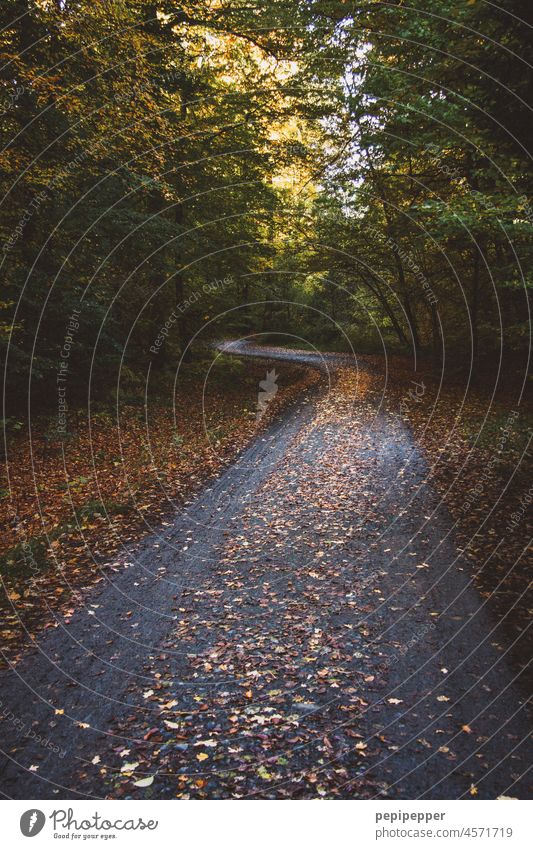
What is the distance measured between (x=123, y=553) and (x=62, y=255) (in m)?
7.99

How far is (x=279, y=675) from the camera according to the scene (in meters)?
5.09

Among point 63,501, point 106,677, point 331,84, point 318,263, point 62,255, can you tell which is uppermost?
point 331,84

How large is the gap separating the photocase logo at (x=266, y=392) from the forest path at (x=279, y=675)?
29.5 ft

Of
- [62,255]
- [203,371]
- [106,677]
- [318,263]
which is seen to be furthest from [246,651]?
[318,263]

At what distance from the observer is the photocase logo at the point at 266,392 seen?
58.1 feet

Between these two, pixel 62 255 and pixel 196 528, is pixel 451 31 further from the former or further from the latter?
pixel 196 528

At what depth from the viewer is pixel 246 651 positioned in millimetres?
5504
